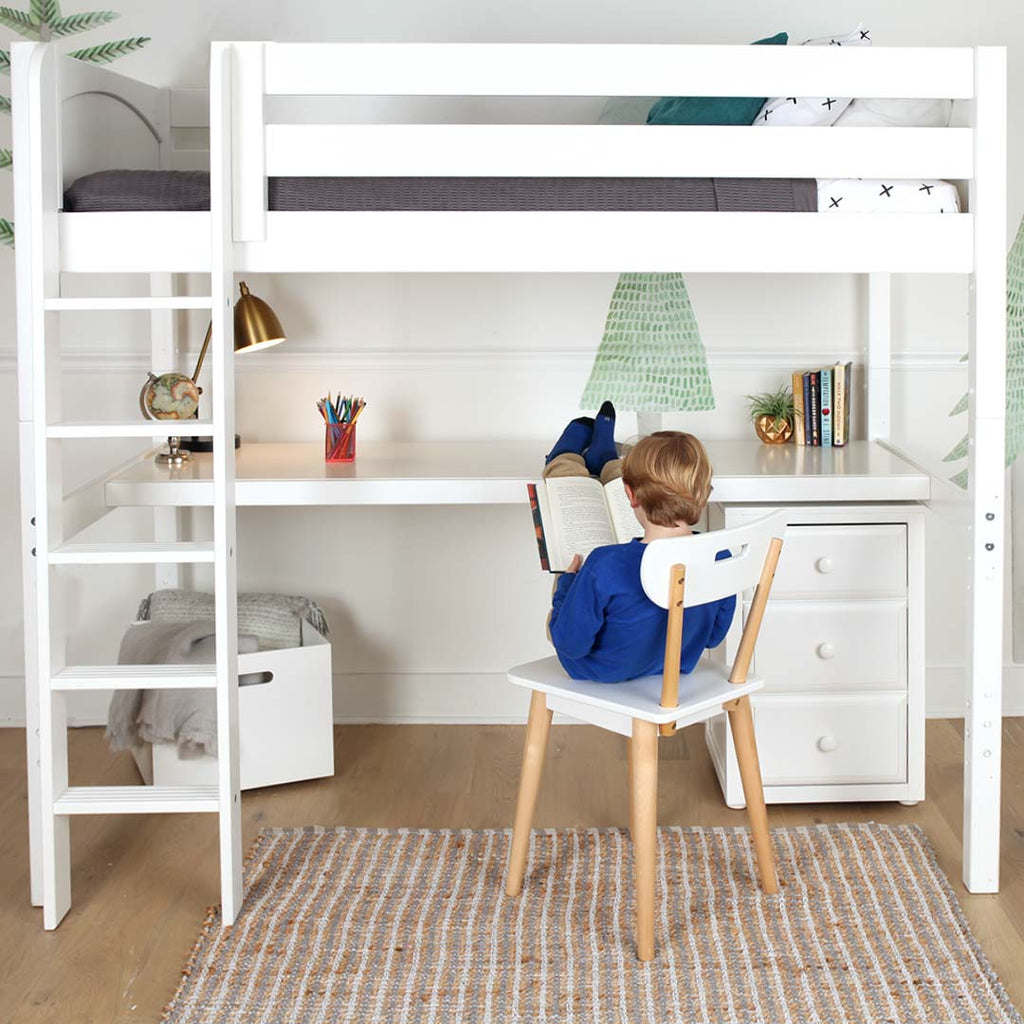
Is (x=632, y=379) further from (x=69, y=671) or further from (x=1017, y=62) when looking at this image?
(x=69, y=671)

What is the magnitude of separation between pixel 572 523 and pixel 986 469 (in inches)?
30.3

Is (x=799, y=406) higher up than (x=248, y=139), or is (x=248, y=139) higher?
(x=248, y=139)

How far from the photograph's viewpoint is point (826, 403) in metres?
3.19

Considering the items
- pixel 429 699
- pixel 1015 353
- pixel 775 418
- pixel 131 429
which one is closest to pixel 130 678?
pixel 131 429

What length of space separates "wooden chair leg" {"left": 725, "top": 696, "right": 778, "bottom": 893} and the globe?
1.41 meters

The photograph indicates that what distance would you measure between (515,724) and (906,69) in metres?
1.98

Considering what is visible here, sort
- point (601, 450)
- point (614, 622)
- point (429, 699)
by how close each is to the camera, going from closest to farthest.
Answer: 1. point (614, 622)
2. point (601, 450)
3. point (429, 699)

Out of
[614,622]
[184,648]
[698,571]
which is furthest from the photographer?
[184,648]

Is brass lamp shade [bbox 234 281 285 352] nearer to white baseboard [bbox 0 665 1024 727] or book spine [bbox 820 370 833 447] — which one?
white baseboard [bbox 0 665 1024 727]

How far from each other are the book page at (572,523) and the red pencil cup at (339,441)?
858 mm

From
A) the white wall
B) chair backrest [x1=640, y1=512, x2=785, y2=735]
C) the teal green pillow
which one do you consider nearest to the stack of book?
the white wall

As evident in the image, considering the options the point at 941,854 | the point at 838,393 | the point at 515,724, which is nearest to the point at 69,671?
the point at 515,724

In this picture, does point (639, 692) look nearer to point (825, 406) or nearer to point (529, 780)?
point (529, 780)

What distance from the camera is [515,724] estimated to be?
137 inches
